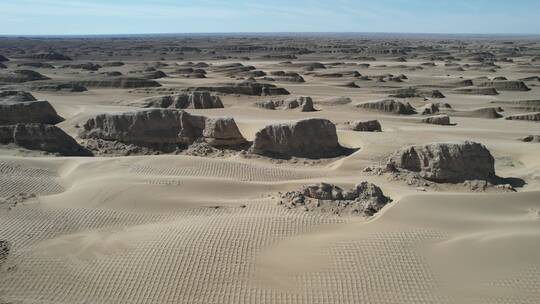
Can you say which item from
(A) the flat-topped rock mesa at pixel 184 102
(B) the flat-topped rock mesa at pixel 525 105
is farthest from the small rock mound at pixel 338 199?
(B) the flat-topped rock mesa at pixel 525 105

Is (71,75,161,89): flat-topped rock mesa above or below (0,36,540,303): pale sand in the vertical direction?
below

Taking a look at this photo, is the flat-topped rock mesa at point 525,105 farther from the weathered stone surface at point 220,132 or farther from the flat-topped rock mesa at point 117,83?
the flat-topped rock mesa at point 117,83

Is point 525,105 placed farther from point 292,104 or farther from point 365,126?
point 365,126

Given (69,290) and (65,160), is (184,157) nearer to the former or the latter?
(65,160)

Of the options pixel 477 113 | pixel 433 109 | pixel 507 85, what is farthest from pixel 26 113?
pixel 507 85

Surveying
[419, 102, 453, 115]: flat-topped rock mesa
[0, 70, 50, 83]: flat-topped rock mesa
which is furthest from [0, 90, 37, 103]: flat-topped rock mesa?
[419, 102, 453, 115]: flat-topped rock mesa

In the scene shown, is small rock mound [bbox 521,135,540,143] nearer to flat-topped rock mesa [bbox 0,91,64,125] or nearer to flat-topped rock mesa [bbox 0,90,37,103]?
flat-topped rock mesa [bbox 0,91,64,125]

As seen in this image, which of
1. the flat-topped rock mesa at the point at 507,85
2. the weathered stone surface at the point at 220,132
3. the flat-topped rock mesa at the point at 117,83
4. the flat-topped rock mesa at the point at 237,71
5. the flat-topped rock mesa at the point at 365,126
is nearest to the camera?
the weathered stone surface at the point at 220,132

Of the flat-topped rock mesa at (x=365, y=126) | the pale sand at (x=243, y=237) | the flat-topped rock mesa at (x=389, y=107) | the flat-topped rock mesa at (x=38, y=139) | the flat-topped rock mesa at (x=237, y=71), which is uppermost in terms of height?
the flat-topped rock mesa at (x=38, y=139)
